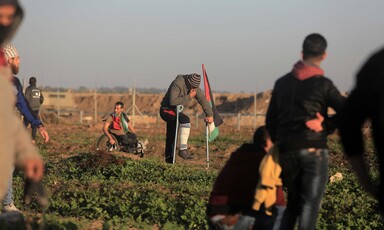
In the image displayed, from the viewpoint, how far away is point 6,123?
12.3 ft

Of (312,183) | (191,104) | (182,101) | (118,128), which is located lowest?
(191,104)

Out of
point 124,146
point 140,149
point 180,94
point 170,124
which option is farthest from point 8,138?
point 140,149

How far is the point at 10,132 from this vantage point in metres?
3.77

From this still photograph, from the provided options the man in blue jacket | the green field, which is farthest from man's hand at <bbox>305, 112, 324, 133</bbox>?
the man in blue jacket

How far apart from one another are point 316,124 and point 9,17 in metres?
2.54

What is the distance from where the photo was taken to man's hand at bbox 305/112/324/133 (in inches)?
213

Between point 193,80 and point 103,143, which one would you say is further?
point 103,143

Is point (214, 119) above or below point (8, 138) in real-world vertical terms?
below

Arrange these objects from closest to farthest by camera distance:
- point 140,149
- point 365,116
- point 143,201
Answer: point 365,116 → point 143,201 → point 140,149

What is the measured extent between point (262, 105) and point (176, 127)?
51.3 meters

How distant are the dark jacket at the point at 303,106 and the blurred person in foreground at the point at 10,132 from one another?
2219mm

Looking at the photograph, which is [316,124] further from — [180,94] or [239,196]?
[180,94]

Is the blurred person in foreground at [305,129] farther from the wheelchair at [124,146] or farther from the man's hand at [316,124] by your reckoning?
the wheelchair at [124,146]

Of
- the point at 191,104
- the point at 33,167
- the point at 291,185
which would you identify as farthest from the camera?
the point at 191,104
